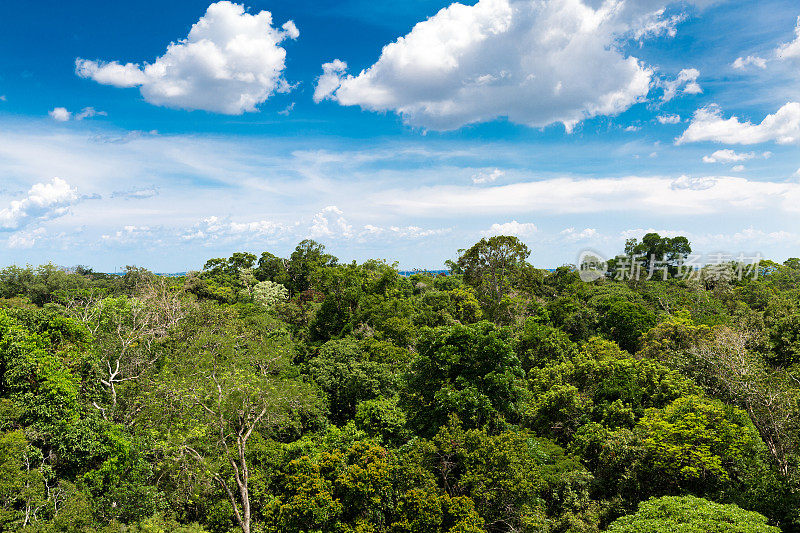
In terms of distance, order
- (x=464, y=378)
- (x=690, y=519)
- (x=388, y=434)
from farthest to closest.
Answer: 1. (x=388, y=434)
2. (x=464, y=378)
3. (x=690, y=519)

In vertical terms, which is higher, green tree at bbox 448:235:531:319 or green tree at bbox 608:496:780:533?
green tree at bbox 448:235:531:319

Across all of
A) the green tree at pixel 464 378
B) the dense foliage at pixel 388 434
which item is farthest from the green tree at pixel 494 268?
the green tree at pixel 464 378

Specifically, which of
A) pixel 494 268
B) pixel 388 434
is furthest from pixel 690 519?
pixel 494 268

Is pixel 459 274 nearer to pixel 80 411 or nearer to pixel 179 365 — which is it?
pixel 179 365

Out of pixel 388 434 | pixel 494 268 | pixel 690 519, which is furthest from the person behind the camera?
pixel 494 268

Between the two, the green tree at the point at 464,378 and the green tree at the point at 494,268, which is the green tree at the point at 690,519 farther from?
the green tree at the point at 494,268

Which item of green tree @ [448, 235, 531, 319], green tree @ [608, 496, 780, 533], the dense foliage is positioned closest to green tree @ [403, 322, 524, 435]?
the dense foliage

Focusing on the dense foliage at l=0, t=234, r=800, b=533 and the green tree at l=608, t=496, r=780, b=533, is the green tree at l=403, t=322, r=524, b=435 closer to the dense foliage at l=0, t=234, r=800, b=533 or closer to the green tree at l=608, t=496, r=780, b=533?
the dense foliage at l=0, t=234, r=800, b=533

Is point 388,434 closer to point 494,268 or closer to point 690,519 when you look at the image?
point 690,519

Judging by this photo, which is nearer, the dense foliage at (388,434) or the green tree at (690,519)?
the green tree at (690,519)
